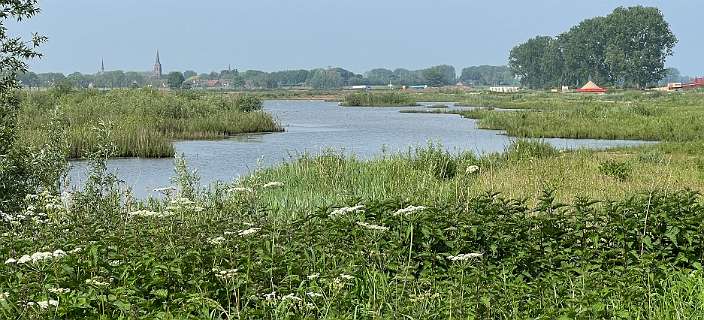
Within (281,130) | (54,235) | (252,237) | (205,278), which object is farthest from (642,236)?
(281,130)

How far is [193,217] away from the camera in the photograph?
8.94 m

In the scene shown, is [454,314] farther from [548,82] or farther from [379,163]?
[548,82]

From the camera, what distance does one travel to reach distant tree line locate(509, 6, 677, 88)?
413ft

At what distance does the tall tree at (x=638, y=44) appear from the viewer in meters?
125

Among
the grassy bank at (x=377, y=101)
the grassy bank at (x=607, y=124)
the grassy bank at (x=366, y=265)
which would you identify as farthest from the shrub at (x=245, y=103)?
the grassy bank at (x=377, y=101)

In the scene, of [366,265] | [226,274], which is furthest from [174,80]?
[226,274]

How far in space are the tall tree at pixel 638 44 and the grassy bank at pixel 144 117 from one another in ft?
294

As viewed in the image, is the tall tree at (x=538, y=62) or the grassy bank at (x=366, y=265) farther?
the tall tree at (x=538, y=62)

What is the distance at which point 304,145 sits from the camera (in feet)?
120

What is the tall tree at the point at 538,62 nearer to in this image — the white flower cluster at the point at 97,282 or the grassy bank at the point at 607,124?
the grassy bank at the point at 607,124

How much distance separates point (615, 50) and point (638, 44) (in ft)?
18.9

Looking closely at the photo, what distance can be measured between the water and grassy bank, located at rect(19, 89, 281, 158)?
4.73 ft

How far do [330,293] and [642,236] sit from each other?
3.27 meters

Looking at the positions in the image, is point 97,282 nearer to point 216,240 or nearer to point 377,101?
point 216,240
